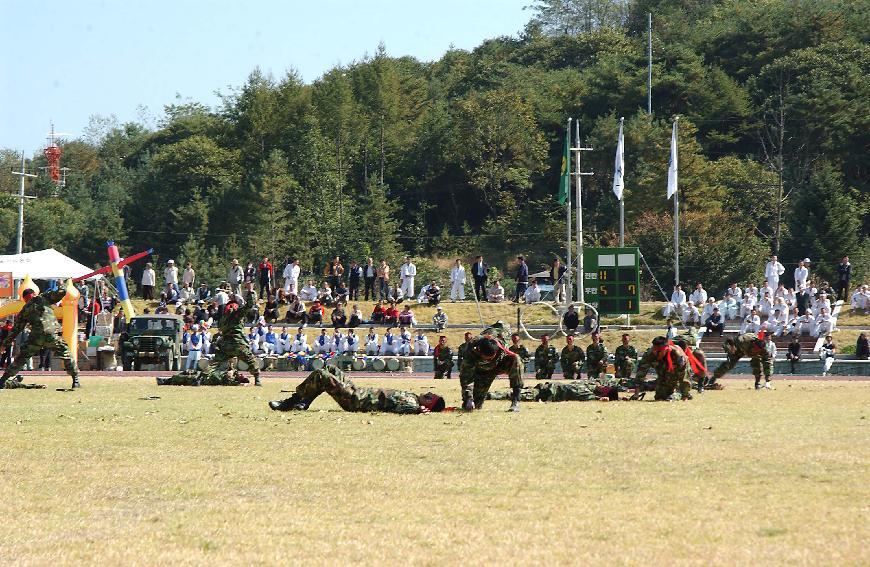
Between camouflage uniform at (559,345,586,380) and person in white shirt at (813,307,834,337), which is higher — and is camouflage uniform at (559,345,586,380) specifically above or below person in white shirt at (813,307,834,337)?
below

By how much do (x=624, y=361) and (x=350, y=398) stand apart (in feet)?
39.3

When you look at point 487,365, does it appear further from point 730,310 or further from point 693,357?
point 730,310

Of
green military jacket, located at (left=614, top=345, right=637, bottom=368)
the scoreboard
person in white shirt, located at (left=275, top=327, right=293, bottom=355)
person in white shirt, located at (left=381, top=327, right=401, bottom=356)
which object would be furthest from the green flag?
green military jacket, located at (left=614, top=345, right=637, bottom=368)

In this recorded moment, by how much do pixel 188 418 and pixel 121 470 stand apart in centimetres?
540

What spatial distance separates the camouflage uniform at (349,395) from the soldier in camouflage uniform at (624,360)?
11070mm

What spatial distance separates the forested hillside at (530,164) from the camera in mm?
71625

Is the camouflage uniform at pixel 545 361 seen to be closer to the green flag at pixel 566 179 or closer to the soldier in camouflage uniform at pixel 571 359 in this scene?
the soldier in camouflage uniform at pixel 571 359

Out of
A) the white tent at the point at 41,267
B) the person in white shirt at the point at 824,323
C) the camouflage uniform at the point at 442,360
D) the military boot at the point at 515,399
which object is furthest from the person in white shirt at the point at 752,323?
the military boot at the point at 515,399

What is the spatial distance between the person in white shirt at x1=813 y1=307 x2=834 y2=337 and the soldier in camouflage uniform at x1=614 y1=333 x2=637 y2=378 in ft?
46.4

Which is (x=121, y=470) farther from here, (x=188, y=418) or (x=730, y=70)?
(x=730, y=70)

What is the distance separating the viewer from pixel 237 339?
81.8 feet

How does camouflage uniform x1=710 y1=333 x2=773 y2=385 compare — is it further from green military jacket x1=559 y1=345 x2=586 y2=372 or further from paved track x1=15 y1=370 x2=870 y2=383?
green military jacket x1=559 y1=345 x2=586 y2=372

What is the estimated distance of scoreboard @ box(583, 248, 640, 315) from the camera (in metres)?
38.3

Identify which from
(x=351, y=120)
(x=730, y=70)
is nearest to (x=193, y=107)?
(x=351, y=120)
